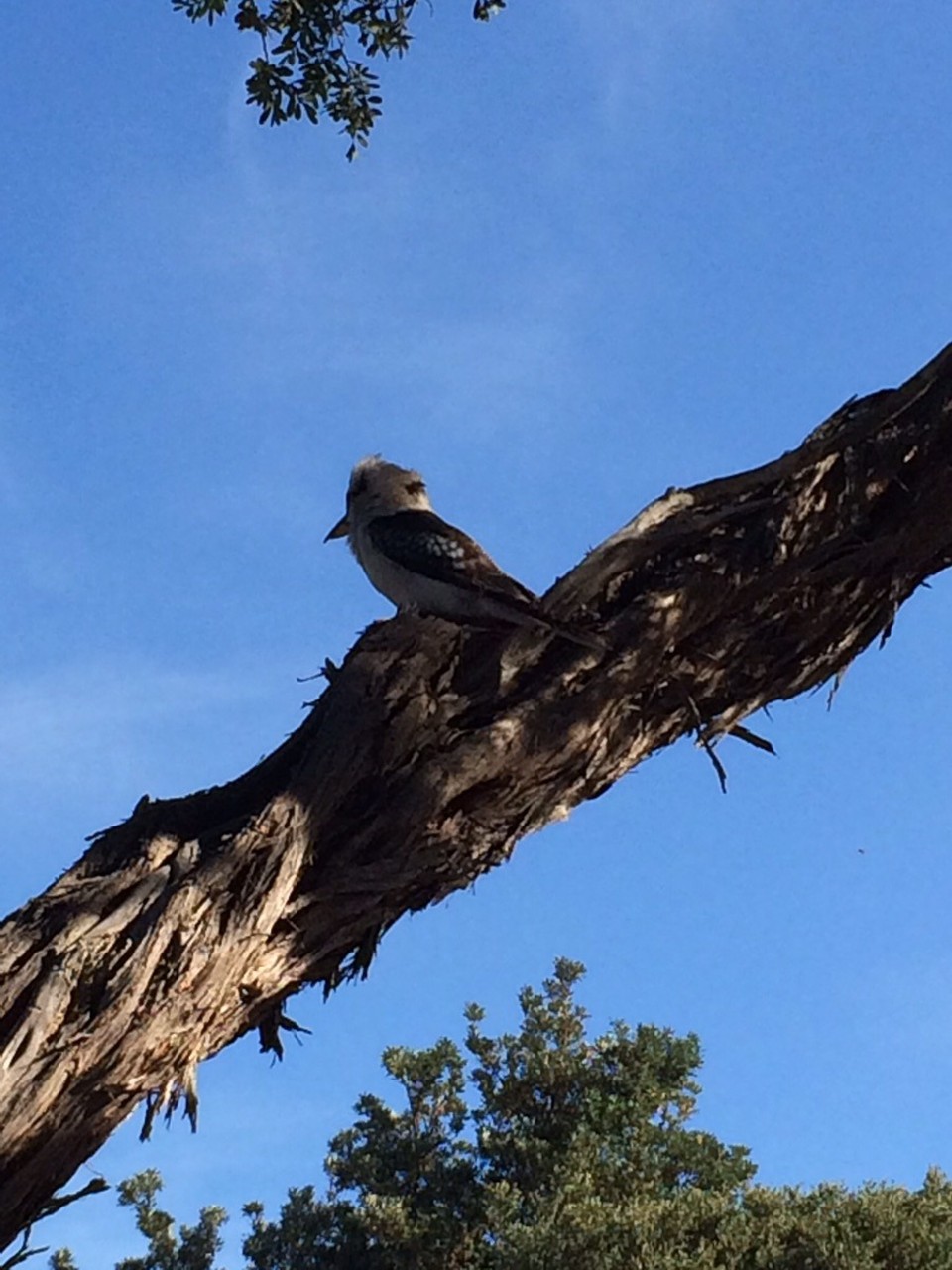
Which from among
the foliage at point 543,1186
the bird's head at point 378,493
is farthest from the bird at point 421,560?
the foliage at point 543,1186

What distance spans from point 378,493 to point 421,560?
2.66 feet

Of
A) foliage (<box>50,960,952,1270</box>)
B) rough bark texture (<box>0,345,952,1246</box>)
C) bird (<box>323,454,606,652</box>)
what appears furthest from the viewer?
foliage (<box>50,960,952,1270</box>)

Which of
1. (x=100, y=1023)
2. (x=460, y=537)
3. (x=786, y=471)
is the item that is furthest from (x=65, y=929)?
(x=460, y=537)

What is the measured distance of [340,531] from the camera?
569 centimetres

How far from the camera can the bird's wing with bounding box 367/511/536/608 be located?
13.9 feet

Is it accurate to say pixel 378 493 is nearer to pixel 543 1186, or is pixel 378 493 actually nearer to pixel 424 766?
pixel 424 766

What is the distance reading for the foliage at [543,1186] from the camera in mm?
9766

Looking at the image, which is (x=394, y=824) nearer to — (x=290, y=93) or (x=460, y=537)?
(x=460, y=537)

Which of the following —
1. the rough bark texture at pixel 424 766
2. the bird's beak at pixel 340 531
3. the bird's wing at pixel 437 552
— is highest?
the bird's beak at pixel 340 531

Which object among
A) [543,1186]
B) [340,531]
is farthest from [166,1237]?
[340,531]

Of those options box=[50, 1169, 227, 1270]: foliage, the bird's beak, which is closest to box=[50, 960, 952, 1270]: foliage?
box=[50, 1169, 227, 1270]: foliage

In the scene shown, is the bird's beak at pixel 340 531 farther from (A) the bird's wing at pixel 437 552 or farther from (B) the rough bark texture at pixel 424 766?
(B) the rough bark texture at pixel 424 766

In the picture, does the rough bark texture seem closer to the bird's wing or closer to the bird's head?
the bird's wing

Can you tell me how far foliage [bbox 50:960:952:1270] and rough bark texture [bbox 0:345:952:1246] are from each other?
275 inches
